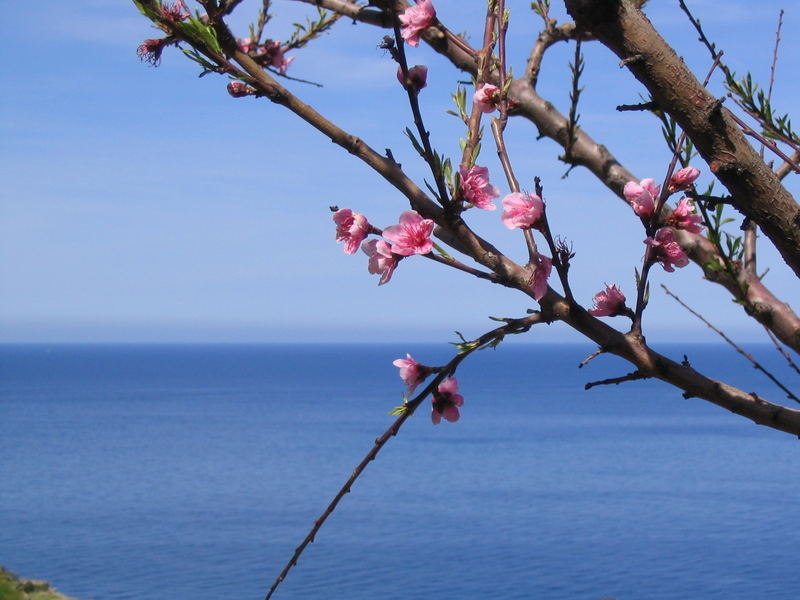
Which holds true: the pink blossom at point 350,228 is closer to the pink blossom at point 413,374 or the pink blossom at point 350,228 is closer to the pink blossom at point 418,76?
the pink blossom at point 413,374

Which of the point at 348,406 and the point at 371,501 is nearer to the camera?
the point at 371,501

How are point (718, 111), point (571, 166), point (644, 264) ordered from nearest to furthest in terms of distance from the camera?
point (718, 111)
point (644, 264)
point (571, 166)

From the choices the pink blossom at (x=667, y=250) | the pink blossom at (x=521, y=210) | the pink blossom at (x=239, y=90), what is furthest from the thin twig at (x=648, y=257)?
the pink blossom at (x=239, y=90)

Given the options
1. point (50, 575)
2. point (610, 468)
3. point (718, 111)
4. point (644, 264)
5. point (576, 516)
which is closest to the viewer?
point (718, 111)

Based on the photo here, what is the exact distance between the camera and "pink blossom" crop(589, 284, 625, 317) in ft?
6.65

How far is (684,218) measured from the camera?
2232 mm

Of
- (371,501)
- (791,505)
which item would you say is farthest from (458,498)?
(791,505)

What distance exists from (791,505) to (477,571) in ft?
93.9

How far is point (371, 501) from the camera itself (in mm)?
70312

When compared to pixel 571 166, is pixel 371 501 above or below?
below

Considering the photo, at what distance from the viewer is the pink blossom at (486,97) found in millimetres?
2211

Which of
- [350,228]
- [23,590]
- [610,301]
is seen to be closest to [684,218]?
[610,301]

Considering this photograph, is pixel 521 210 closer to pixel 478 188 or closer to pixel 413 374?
pixel 478 188

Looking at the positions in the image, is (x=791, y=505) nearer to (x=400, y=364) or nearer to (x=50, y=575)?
(x=50, y=575)
